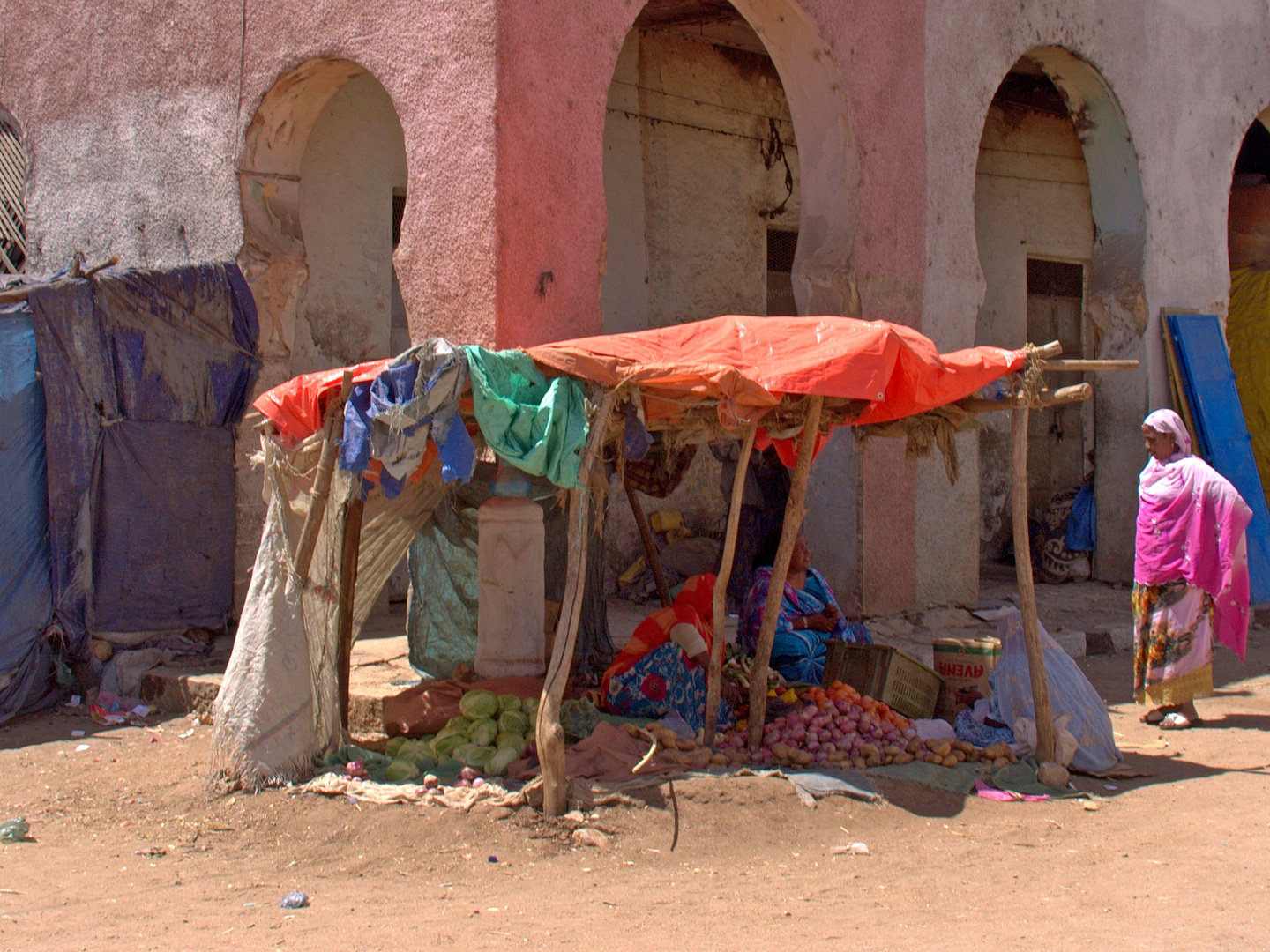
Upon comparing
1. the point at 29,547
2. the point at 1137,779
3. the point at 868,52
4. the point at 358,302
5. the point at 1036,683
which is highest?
the point at 868,52

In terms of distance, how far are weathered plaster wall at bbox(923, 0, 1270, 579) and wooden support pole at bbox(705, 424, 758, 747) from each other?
4.61 m

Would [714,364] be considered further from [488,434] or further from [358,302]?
[358,302]

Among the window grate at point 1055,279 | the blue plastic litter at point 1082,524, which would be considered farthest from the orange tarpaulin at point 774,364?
the window grate at point 1055,279

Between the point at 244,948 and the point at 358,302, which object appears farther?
the point at 358,302

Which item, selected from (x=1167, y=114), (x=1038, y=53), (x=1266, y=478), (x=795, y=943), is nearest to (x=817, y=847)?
(x=795, y=943)

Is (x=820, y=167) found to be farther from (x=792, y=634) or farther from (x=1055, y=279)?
(x=1055, y=279)

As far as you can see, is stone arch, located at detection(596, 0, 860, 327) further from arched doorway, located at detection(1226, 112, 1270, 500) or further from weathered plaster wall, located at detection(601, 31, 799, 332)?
arched doorway, located at detection(1226, 112, 1270, 500)

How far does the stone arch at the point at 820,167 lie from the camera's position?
733cm

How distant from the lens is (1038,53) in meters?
8.90

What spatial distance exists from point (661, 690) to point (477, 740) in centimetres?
94

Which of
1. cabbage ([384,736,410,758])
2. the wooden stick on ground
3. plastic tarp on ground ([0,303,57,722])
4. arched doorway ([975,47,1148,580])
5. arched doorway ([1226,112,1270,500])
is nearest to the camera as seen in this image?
the wooden stick on ground

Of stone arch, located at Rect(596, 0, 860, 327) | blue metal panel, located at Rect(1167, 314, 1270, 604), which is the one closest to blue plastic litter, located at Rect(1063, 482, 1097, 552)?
blue metal panel, located at Rect(1167, 314, 1270, 604)

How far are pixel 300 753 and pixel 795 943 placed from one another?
2.34 metres

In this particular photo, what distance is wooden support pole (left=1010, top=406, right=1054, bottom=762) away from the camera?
5098 mm
